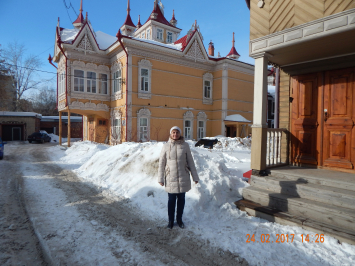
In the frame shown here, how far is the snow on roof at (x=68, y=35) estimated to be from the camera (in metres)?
17.5

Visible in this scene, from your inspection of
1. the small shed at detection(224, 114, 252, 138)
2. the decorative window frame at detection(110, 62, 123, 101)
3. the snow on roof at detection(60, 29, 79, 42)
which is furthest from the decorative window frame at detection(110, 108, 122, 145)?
the small shed at detection(224, 114, 252, 138)

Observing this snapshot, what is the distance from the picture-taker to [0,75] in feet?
71.6

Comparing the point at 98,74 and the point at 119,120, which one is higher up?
the point at 98,74

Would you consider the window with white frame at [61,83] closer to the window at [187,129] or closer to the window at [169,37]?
the window at [187,129]

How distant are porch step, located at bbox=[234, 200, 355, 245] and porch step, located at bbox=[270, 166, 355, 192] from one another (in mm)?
856

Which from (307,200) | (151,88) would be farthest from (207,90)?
(307,200)

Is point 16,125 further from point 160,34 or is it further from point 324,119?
point 324,119

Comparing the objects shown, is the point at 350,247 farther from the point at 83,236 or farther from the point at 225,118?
the point at 225,118

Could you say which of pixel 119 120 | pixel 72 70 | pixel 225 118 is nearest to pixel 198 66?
pixel 225 118

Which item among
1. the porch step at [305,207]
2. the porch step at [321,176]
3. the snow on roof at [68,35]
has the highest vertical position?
the snow on roof at [68,35]

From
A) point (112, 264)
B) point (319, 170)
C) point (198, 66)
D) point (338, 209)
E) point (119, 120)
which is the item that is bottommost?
point (112, 264)

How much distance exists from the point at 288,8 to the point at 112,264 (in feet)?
18.5

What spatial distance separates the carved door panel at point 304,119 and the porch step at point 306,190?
1.22 meters

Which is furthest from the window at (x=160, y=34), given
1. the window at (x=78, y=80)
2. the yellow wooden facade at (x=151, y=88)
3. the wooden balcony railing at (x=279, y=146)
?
the wooden balcony railing at (x=279, y=146)
